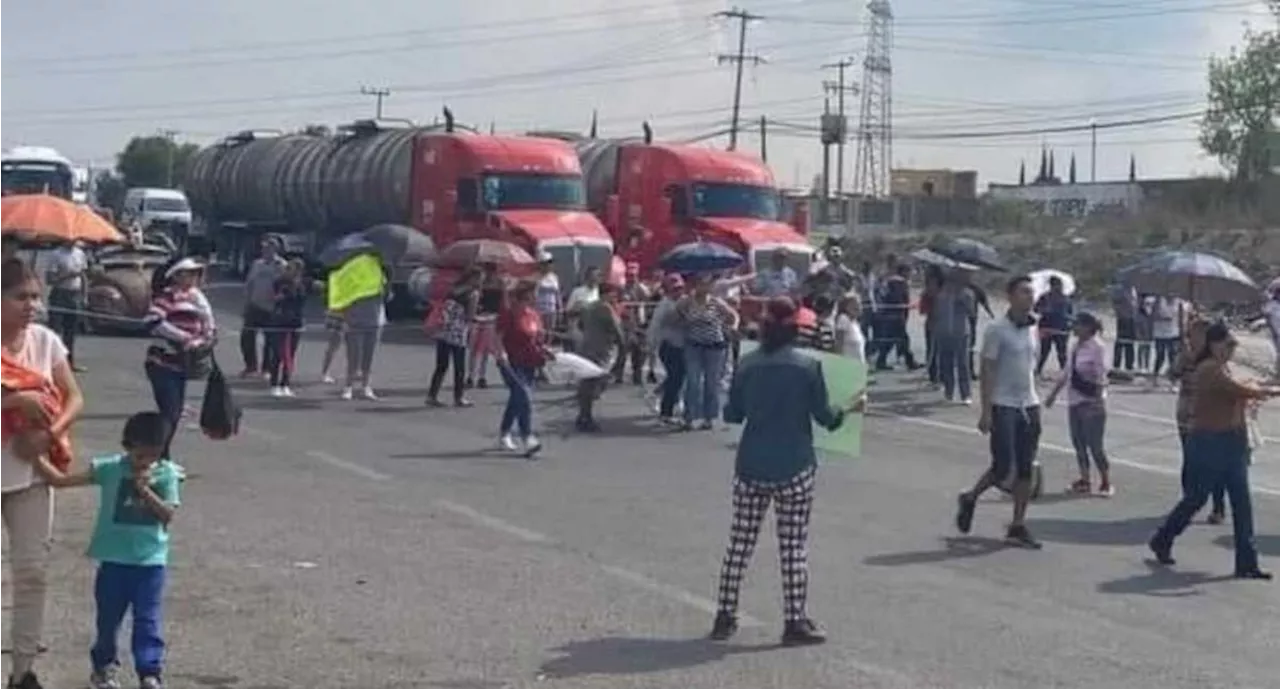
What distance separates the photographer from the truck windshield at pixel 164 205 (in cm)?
6569

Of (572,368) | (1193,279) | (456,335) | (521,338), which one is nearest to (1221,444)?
(521,338)

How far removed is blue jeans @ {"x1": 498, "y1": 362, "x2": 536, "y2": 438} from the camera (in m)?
20.4

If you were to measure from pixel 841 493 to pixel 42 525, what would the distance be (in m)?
10.3

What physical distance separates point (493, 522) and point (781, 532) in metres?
4.66

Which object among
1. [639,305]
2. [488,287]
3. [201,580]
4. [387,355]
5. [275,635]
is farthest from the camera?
[387,355]

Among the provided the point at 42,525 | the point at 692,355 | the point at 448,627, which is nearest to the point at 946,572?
the point at 448,627

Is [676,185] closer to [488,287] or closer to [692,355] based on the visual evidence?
[488,287]

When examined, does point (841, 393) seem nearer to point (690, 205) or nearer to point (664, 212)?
point (690, 205)

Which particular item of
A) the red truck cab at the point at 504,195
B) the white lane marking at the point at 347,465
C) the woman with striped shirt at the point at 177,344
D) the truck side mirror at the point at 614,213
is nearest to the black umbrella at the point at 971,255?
the red truck cab at the point at 504,195

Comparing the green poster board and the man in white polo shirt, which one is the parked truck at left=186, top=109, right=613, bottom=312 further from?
the green poster board

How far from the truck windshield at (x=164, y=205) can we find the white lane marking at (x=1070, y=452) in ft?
137

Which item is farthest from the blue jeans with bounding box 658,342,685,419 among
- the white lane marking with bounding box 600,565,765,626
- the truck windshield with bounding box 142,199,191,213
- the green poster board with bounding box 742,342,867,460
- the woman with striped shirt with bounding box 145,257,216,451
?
the truck windshield with bounding box 142,199,191,213

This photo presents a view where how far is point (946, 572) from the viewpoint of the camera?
47.8 feet

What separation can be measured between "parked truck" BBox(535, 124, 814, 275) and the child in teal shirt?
30.1m
